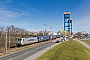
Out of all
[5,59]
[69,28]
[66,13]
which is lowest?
[5,59]

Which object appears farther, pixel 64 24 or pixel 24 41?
pixel 64 24

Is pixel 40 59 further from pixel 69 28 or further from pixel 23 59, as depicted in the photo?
pixel 69 28

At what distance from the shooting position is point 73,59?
23875 millimetres

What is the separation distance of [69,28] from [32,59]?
132m

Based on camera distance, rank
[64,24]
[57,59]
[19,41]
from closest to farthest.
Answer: [57,59] → [19,41] → [64,24]

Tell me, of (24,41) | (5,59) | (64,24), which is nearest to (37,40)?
(24,41)

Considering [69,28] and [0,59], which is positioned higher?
[69,28]

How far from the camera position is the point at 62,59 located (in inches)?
941

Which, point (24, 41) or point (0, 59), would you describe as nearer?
point (0, 59)

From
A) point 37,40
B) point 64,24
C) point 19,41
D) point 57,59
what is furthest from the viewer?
point 64,24

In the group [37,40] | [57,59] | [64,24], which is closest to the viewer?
[57,59]

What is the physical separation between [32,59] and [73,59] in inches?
315

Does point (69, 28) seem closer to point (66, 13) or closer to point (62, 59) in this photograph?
point (66, 13)

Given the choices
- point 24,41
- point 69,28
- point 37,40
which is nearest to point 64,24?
point 69,28
